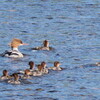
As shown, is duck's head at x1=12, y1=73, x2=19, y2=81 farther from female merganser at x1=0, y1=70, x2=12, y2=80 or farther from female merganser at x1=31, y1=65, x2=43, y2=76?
female merganser at x1=31, y1=65, x2=43, y2=76

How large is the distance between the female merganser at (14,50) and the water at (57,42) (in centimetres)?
29

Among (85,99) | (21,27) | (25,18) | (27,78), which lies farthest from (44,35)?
(85,99)

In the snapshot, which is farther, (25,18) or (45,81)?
(25,18)

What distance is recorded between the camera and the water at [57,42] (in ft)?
60.0

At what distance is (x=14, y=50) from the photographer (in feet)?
78.2

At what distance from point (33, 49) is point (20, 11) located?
8.50 metres

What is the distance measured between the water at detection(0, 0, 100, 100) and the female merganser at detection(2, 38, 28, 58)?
0.94 feet

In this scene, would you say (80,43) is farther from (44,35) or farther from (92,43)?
(44,35)

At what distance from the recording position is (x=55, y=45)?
82.2ft

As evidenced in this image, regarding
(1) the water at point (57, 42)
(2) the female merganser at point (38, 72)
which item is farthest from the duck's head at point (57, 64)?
(2) the female merganser at point (38, 72)

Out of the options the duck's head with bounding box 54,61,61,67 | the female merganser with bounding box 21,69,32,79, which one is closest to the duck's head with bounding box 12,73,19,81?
the female merganser with bounding box 21,69,32,79

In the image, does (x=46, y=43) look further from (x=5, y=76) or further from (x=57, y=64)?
(x=5, y=76)

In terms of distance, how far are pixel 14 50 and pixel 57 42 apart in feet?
7.39

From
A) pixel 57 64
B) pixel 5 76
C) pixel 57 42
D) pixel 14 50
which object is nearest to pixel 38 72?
pixel 57 64
